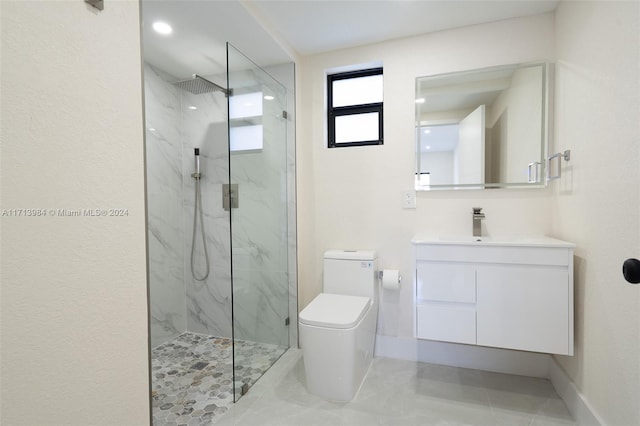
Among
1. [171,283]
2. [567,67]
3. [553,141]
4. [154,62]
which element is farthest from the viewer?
[171,283]

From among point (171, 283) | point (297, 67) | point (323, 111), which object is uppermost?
point (297, 67)

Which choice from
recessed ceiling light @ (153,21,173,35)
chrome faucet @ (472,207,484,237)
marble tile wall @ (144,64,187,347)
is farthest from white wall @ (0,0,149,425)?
chrome faucet @ (472,207,484,237)

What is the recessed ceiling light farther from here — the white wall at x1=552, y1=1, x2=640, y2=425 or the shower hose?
the white wall at x1=552, y1=1, x2=640, y2=425

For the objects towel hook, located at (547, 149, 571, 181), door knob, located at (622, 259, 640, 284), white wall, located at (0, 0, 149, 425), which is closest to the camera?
white wall, located at (0, 0, 149, 425)

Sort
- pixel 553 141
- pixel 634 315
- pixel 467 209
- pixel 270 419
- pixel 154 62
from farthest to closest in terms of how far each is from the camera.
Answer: pixel 154 62, pixel 467 209, pixel 553 141, pixel 270 419, pixel 634 315

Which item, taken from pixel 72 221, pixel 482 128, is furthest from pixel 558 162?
pixel 72 221

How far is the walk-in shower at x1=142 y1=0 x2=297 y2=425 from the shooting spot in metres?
1.89

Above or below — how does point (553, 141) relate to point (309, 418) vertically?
above

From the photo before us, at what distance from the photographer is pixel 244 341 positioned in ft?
6.50

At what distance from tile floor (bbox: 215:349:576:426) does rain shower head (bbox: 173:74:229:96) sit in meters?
2.13

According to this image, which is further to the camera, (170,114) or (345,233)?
(170,114)

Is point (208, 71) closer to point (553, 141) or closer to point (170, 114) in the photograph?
point (170, 114)

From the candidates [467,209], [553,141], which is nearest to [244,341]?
[467,209]

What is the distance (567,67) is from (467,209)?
3.22 ft
